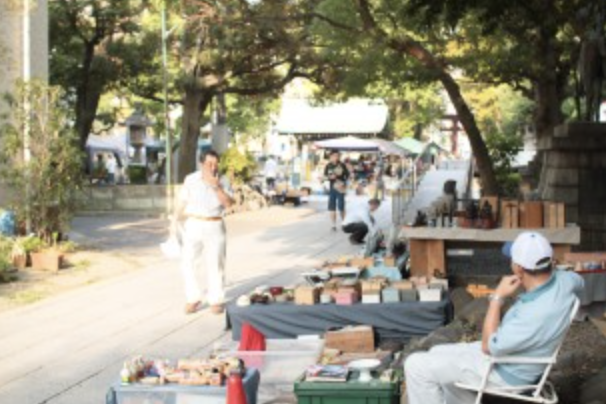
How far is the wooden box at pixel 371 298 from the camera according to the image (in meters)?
8.85

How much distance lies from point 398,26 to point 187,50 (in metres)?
13.1

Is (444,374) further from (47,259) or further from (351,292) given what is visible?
(47,259)

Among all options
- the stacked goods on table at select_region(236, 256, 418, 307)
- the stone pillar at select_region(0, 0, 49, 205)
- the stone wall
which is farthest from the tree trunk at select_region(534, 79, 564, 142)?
the stacked goods on table at select_region(236, 256, 418, 307)

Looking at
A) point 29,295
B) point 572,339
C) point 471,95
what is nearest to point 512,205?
point 572,339

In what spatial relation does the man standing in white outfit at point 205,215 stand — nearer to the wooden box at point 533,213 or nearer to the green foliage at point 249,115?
the wooden box at point 533,213

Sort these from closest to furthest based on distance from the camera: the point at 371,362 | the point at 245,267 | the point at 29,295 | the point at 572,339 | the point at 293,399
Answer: the point at 371,362
the point at 293,399
the point at 572,339
the point at 29,295
the point at 245,267

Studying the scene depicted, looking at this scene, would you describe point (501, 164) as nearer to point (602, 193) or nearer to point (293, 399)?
point (602, 193)

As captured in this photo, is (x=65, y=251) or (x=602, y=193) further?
(x=65, y=251)

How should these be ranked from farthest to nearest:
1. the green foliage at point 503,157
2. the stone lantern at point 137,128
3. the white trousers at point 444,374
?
1. the stone lantern at point 137,128
2. the green foliage at point 503,157
3. the white trousers at point 444,374

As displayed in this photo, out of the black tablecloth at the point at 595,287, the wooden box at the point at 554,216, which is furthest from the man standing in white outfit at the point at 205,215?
the black tablecloth at the point at 595,287

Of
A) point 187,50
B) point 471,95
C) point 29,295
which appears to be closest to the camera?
point 29,295

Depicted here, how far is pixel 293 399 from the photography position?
7023 mm

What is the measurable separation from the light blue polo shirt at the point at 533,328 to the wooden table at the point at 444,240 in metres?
5.87

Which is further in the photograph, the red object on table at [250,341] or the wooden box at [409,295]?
the wooden box at [409,295]
